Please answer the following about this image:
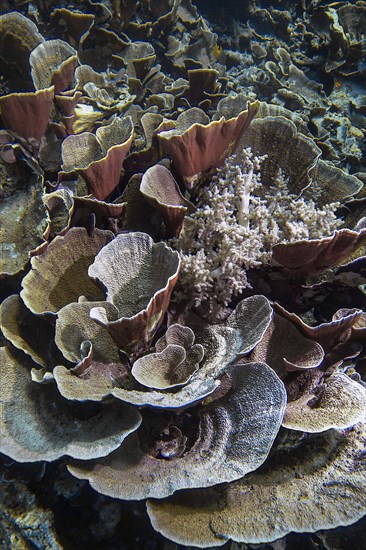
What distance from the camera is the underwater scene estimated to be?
152 centimetres

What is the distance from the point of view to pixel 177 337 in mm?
1756

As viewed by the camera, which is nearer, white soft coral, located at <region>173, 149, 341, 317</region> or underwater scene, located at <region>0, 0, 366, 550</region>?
underwater scene, located at <region>0, 0, 366, 550</region>

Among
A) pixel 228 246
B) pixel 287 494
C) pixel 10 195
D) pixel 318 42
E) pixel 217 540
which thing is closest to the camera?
pixel 217 540

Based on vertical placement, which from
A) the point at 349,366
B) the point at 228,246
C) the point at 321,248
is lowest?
the point at 349,366

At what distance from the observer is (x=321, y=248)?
173 cm

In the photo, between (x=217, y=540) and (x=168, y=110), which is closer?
(x=217, y=540)

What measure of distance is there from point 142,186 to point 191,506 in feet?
5.07

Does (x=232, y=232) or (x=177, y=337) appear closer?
(x=177, y=337)

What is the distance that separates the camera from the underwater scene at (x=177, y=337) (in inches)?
59.9

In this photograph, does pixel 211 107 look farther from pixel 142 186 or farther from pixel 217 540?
pixel 217 540

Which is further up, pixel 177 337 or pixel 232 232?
pixel 232 232

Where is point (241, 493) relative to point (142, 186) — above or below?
below

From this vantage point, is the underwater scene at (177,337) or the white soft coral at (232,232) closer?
the underwater scene at (177,337)

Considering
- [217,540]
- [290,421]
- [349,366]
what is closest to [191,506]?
[217,540]
